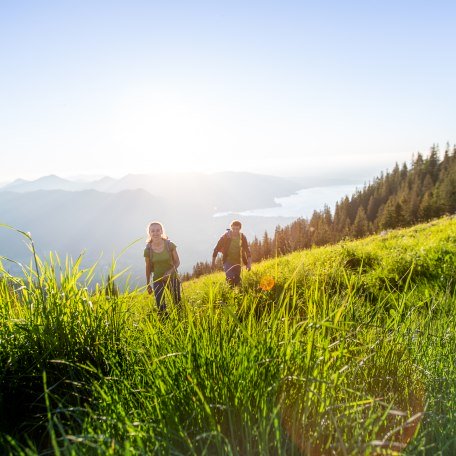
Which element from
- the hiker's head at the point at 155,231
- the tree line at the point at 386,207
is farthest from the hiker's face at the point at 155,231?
the tree line at the point at 386,207

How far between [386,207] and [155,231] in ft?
335

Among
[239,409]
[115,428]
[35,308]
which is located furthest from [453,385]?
[35,308]

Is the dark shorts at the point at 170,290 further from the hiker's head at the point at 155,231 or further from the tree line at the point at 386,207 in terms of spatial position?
the tree line at the point at 386,207

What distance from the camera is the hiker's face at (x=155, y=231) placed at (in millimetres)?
9312

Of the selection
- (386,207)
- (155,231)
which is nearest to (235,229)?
(155,231)

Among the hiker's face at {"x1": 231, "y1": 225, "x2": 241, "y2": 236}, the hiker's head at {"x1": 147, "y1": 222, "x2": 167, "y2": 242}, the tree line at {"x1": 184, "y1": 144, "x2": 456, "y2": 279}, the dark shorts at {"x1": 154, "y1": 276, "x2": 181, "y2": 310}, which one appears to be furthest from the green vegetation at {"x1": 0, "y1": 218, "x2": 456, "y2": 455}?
the tree line at {"x1": 184, "y1": 144, "x2": 456, "y2": 279}

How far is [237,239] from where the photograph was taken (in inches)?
451

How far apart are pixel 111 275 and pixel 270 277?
7.48 metres

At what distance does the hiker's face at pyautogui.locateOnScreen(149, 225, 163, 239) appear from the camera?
931cm

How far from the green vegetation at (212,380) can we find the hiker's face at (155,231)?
5208 mm

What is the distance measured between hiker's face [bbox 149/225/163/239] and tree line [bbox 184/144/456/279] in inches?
2749

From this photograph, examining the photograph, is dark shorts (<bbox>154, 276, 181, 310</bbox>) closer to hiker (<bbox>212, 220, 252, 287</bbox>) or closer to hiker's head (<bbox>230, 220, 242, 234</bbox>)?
hiker (<bbox>212, 220, 252, 287</bbox>)

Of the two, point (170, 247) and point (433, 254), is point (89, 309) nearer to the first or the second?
A: point (170, 247)

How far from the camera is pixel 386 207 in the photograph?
339ft
